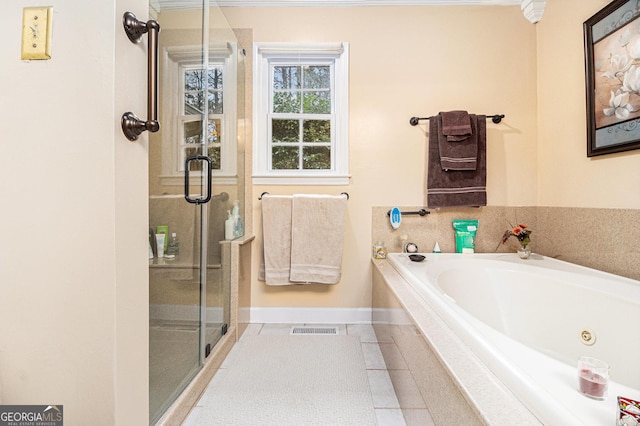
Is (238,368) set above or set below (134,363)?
below

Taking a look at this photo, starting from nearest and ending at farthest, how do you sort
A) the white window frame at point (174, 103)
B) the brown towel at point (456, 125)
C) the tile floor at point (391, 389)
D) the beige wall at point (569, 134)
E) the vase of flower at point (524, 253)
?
the tile floor at point (391, 389)
the white window frame at point (174, 103)
the beige wall at point (569, 134)
the vase of flower at point (524, 253)
the brown towel at point (456, 125)

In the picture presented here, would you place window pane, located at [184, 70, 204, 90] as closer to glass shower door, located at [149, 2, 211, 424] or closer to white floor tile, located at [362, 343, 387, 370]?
glass shower door, located at [149, 2, 211, 424]

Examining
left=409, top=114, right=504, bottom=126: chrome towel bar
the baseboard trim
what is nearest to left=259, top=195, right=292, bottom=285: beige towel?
the baseboard trim

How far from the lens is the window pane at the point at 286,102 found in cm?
245

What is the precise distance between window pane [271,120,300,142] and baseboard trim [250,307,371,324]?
4.40ft

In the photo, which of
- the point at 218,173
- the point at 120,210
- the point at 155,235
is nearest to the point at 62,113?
the point at 120,210

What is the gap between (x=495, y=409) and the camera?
0.66 meters

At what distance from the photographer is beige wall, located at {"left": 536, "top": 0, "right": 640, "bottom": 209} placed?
1617 millimetres

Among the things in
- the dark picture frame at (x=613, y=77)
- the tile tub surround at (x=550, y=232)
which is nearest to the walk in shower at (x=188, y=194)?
the tile tub surround at (x=550, y=232)

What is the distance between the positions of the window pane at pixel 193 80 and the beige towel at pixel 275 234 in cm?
91

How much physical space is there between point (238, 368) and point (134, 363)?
94 centimetres

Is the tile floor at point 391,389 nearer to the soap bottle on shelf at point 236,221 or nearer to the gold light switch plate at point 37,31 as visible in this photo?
the soap bottle on shelf at point 236,221

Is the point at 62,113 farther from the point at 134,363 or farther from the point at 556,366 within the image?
the point at 556,366

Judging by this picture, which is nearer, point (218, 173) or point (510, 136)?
point (218, 173)
